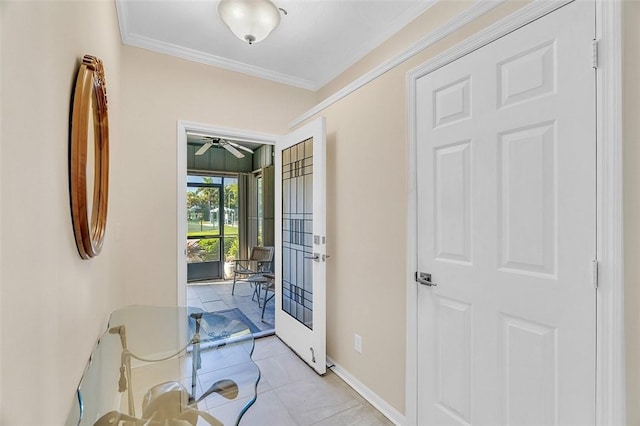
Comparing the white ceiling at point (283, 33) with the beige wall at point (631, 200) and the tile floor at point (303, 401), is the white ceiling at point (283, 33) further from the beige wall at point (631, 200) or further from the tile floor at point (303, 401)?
the tile floor at point (303, 401)

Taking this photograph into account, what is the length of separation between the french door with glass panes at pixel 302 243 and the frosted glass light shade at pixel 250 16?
762 millimetres

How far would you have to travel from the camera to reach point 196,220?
6.04 metres

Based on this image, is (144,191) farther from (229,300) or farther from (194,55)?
(229,300)

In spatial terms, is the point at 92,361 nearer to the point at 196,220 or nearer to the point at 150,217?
the point at 150,217

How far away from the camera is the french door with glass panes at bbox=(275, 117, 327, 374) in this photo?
8.20 ft

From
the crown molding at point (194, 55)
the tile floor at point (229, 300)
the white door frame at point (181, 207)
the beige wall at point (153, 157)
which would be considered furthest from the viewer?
the tile floor at point (229, 300)

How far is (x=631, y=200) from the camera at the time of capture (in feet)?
3.46

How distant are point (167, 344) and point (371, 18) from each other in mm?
2794

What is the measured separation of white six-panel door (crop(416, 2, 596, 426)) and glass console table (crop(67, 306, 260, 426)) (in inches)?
40.8

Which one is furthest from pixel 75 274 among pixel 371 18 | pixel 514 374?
pixel 371 18

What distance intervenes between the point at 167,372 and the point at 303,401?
92 centimetres

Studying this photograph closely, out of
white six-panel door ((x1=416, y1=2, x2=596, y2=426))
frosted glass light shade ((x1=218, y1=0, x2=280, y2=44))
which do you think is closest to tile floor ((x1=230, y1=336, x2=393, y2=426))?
white six-panel door ((x1=416, y1=2, x2=596, y2=426))

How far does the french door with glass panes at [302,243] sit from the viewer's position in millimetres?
2500

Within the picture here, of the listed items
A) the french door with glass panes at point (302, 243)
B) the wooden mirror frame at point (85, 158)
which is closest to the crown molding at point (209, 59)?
the french door with glass panes at point (302, 243)
